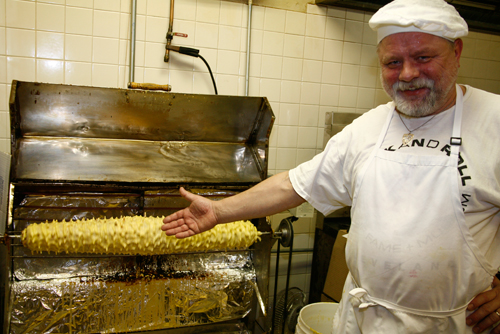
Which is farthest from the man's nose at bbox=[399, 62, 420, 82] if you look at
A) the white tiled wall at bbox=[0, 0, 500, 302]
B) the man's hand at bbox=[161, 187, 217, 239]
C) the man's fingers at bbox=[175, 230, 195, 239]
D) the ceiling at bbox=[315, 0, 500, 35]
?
the white tiled wall at bbox=[0, 0, 500, 302]

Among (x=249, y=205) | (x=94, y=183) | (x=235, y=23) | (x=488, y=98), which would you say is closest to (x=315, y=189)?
(x=249, y=205)

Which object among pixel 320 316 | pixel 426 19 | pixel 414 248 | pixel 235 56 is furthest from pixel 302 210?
pixel 426 19

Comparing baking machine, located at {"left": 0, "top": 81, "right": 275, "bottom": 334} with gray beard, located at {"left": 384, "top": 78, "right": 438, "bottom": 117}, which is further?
baking machine, located at {"left": 0, "top": 81, "right": 275, "bottom": 334}

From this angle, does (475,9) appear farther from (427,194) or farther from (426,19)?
(427,194)

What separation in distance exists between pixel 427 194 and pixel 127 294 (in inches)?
58.3

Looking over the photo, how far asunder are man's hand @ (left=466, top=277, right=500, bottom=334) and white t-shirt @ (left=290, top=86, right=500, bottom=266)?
0.12m

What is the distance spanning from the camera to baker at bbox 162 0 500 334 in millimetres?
1176

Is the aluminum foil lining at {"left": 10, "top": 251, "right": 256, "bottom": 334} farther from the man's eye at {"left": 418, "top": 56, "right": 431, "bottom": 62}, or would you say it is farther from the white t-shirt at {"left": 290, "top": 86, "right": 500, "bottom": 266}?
the man's eye at {"left": 418, "top": 56, "right": 431, "bottom": 62}

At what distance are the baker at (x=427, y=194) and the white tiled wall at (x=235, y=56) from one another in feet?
5.67

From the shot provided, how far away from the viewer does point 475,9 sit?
8.01ft

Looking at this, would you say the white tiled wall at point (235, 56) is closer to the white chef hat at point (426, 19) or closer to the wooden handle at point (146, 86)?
the wooden handle at point (146, 86)

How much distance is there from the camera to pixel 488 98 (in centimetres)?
126

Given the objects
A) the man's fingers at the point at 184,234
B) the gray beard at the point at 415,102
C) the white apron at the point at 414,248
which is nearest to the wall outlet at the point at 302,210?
the man's fingers at the point at 184,234

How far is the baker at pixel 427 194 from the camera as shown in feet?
3.86
